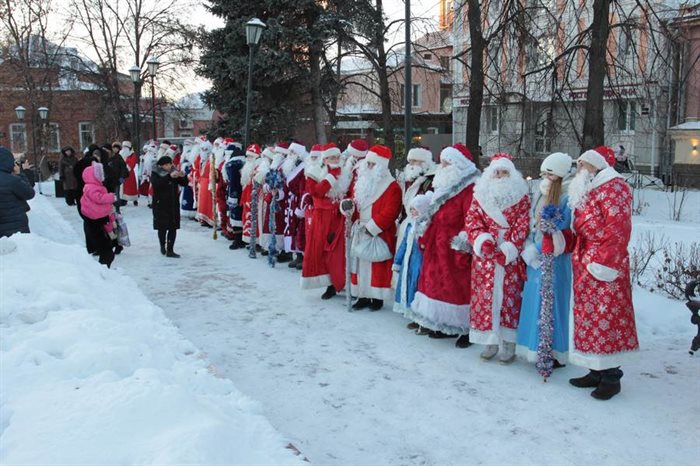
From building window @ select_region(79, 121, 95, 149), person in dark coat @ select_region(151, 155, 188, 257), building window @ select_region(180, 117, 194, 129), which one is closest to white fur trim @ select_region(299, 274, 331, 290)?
person in dark coat @ select_region(151, 155, 188, 257)

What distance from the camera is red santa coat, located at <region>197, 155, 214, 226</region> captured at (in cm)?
1389

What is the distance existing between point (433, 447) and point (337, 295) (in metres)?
4.03

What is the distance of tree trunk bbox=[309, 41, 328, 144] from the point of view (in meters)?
20.9

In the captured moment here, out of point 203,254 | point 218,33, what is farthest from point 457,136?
point 203,254

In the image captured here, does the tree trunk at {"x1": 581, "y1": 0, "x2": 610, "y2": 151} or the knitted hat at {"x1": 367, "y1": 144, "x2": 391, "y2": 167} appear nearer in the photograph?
the knitted hat at {"x1": 367, "y1": 144, "x2": 391, "y2": 167}

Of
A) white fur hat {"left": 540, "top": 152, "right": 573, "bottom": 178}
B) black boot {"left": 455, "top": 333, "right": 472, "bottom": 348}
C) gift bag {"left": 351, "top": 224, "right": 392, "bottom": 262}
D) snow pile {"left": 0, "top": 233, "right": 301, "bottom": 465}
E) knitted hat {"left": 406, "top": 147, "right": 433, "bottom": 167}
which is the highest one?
knitted hat {"left": 406, "top": 147, "right": 433, "bottom": 167}

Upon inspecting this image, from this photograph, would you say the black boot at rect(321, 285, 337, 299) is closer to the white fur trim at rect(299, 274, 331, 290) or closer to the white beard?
the white fur trim at rect(299, 274, 331, 290)

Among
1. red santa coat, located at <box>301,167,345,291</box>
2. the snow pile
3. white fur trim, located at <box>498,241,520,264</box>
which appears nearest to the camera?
the snow pile

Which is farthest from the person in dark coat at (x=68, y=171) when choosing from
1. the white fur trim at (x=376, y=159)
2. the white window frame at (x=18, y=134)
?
the white window frame at (x=18, y=134)

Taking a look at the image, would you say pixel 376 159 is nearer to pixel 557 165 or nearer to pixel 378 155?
pixel 378 155

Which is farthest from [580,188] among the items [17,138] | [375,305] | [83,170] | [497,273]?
[17,138]

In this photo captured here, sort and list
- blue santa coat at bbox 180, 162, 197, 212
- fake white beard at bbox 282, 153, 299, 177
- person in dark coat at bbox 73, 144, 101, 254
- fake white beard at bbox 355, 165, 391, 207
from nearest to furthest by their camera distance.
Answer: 1. fake white beard at bbox 355, 165, 391, 207
2. person in dark coat at bbox 73, 144, 101, 254
3. fake white beard at bbox 282, 153, 299, 177
4. blue santa coat at bbox 180, 162, 197, 212

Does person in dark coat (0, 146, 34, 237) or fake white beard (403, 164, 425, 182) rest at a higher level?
fake white beard (403, 164, 425, 182)

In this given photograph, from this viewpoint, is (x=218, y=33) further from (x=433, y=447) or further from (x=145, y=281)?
(x=433, y=447)
